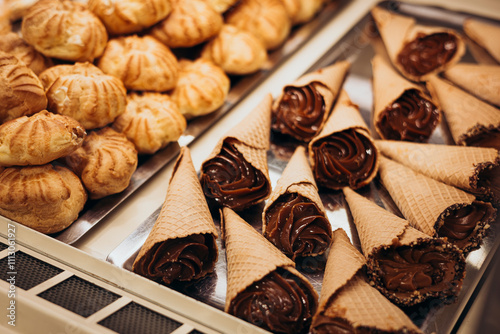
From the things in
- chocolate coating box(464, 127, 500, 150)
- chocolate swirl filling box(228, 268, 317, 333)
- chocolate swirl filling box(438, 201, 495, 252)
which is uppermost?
chocolate coating box(464, 127, 500, 150)

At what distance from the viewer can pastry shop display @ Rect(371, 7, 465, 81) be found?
3.03 m

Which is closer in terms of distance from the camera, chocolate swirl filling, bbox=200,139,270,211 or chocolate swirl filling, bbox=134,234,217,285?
chocolate swirl filling, bbox=134,234,217,285

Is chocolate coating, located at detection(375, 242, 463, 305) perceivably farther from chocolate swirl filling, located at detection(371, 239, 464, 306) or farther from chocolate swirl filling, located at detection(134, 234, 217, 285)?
chocolate swirl filling, located at detection(134, 234, 217, 285)

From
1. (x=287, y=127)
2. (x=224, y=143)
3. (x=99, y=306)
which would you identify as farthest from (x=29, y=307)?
(x=287, y=127)

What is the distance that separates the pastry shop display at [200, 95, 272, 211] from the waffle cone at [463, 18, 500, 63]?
2020 millimetres

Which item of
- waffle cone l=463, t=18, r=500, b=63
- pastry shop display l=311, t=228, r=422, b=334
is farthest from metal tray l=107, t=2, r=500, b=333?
waffle cone l=463, t=18, r=500, b=63

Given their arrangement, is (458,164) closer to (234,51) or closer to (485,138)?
(485,138)

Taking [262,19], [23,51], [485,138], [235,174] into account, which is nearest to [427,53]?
[485,138]

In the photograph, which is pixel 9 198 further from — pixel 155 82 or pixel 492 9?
pixel 492 9

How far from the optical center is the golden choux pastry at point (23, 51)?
2.20 meters

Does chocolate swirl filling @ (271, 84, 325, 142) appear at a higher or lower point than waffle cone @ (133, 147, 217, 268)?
higher

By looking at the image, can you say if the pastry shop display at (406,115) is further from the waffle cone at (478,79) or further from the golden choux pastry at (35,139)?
the golden choux pastry at (35,139)

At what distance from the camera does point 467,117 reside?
2508 mm

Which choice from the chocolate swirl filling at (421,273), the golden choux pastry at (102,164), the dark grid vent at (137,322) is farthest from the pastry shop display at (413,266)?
the golden choux pastry at (102,164)
